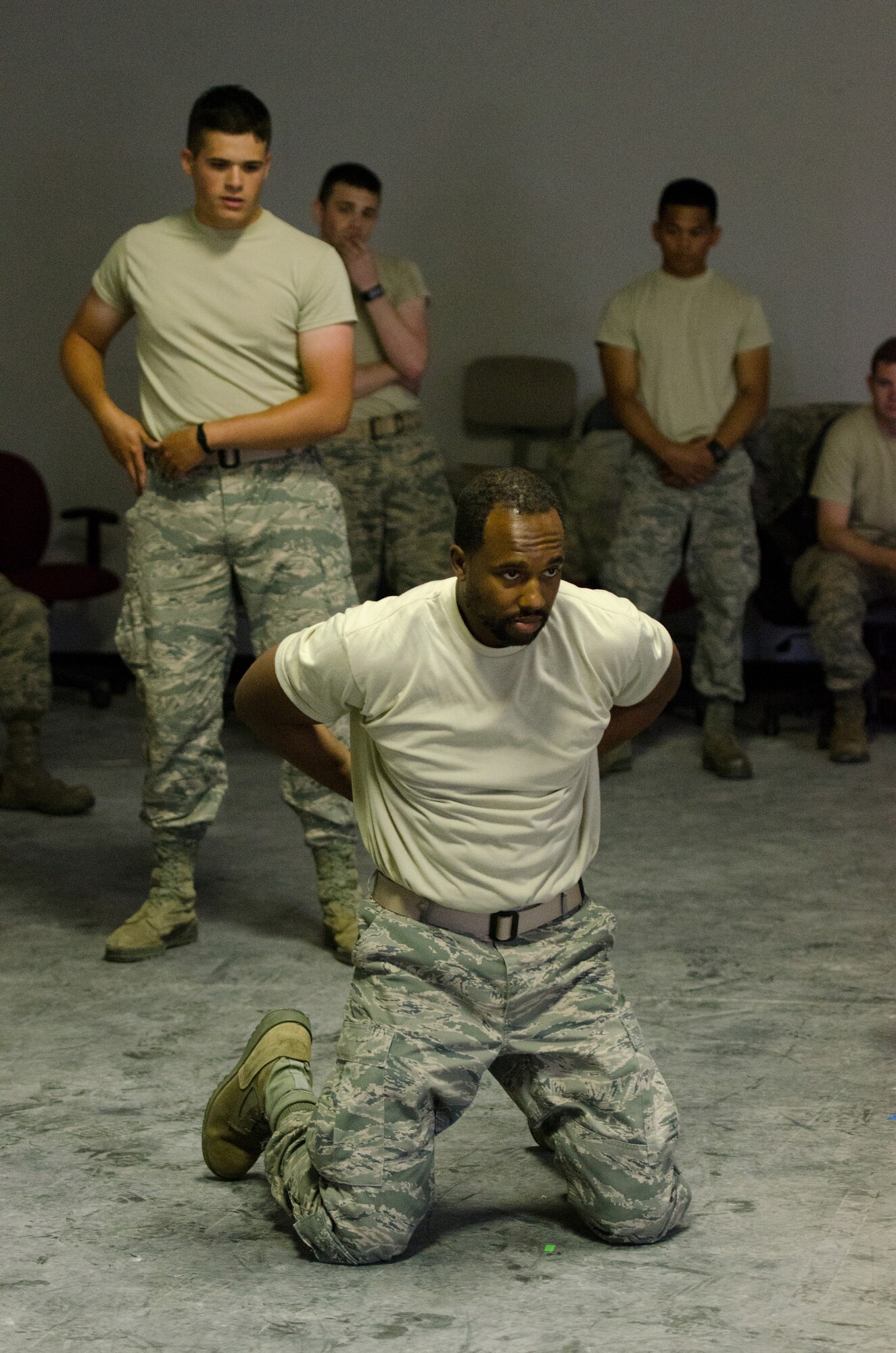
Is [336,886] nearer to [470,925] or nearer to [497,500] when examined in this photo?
[470,925]

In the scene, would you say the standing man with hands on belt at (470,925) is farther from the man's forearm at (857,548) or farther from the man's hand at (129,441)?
the man's forearm at (857,548)

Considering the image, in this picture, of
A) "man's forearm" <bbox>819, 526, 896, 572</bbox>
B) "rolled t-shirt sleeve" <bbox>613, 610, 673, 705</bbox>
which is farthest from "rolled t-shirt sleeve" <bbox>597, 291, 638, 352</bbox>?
"rolled t-shirt sleeve" <bbox>613, 610, 673, 705</bbox>

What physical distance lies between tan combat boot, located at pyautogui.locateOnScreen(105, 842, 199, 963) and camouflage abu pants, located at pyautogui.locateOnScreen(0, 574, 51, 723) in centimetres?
135

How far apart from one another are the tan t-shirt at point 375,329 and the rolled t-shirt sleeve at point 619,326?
0.63m

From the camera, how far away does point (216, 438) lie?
3.24 m

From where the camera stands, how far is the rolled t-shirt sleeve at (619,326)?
5.02m

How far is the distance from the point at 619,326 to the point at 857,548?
1089mm

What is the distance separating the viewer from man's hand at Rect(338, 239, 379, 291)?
176 inches

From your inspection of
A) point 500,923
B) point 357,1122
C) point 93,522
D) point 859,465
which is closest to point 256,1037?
point 357,1122

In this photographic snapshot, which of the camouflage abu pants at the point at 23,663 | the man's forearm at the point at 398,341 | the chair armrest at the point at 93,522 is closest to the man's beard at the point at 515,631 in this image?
the man's forearm at the point at 398,341

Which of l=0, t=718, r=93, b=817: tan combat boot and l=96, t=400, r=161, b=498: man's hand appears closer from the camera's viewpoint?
l=96, t=400, r=161, b=498: man's hand

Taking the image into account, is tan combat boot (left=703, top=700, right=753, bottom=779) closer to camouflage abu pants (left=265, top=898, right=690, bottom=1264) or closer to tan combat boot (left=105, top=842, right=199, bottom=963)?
tan combat boot (left=105, top=842, right=199, bottom=963)

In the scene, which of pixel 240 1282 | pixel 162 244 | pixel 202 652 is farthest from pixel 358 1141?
pixel 162 244

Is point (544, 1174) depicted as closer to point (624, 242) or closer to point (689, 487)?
point (689, 487)
